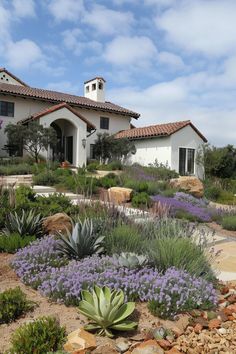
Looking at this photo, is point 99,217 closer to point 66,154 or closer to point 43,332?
point 43,332

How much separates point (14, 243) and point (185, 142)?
23.0 m

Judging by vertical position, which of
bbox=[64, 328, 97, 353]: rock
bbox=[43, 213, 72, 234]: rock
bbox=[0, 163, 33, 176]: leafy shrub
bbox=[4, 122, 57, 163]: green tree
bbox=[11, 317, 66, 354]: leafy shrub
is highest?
bbox=[4, 122, 57, 163]: green tree

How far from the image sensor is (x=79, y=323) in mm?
3365

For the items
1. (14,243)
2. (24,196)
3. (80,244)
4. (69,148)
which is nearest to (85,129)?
(69,148)

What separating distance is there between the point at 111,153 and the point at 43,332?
24909mm

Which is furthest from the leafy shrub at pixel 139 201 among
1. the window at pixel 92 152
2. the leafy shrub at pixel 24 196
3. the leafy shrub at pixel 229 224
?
the window at pixel 92 152

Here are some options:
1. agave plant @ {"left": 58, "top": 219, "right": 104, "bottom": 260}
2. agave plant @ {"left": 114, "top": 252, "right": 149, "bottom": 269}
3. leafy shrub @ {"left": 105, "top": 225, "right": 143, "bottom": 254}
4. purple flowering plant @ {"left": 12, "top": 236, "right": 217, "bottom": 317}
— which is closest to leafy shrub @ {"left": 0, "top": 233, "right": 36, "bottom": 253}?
agave plant @ {"left": 58, "top": 219, "right": 104, "bottom": 260}

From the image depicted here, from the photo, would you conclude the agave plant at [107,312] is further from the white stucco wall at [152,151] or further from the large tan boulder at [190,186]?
the white stucco wall at [152,151]

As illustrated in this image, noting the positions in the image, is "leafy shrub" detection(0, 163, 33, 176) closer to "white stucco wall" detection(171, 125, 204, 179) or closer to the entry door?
the entry door

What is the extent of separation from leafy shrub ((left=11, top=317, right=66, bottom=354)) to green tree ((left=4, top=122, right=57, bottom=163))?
62.1 feet

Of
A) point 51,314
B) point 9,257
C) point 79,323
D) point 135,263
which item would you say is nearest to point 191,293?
point 135,263

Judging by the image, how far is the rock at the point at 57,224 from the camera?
6.12 m

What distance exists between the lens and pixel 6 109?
82.5 feet

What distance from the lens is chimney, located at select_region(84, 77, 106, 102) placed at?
32.5m
